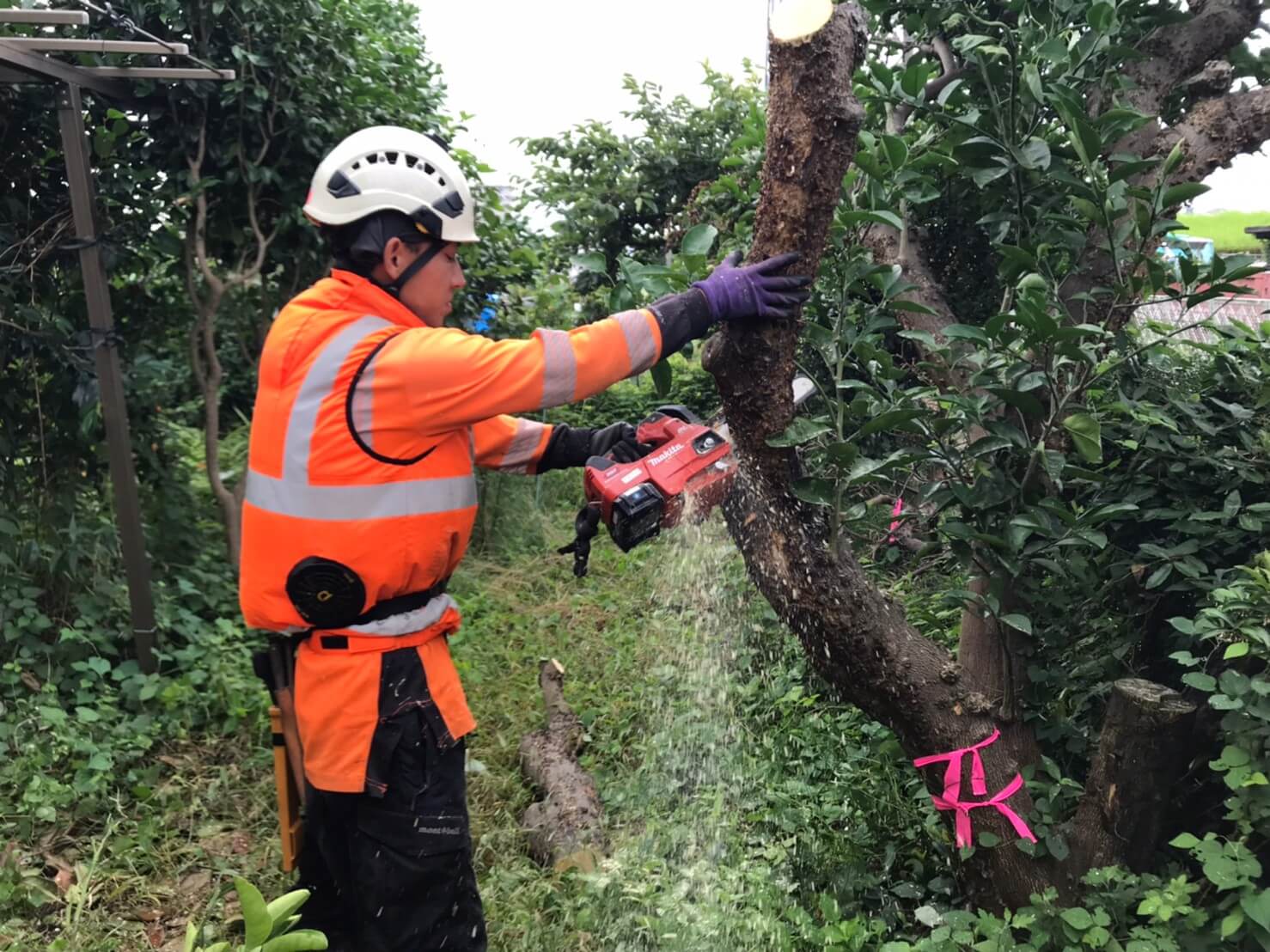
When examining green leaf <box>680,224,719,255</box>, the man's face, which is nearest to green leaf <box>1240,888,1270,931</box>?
green leaf <box>680,224,719,255</box>

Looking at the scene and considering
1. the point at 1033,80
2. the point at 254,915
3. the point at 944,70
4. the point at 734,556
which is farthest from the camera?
the point at 734,556

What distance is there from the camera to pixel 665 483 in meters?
2.02

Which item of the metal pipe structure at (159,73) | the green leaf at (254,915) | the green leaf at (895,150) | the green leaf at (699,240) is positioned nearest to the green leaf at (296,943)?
the green leaf at (254,915)

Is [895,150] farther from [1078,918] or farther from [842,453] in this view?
[1078,918]

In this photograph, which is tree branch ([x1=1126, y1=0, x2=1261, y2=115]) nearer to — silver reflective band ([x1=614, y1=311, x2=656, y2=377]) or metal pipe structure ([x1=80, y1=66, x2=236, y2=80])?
silver reflective band ([x1=614, y1=311, x2=656, y2=377])

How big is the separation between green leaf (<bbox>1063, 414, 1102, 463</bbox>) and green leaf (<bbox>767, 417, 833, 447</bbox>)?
0.46 m

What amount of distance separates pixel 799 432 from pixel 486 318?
333 centimetres

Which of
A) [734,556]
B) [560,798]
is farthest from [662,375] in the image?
[734,556]

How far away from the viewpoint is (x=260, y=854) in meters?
2.82

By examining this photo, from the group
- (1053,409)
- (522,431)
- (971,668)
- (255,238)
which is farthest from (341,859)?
(255,238)

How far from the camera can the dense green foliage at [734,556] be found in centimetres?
184

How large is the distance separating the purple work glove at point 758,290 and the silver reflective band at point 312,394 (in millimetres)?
694

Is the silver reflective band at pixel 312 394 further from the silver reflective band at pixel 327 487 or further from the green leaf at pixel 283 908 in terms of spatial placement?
the green leaf at pixel 283 908

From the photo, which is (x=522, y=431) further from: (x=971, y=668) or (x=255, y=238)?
(x=255, y=238)
